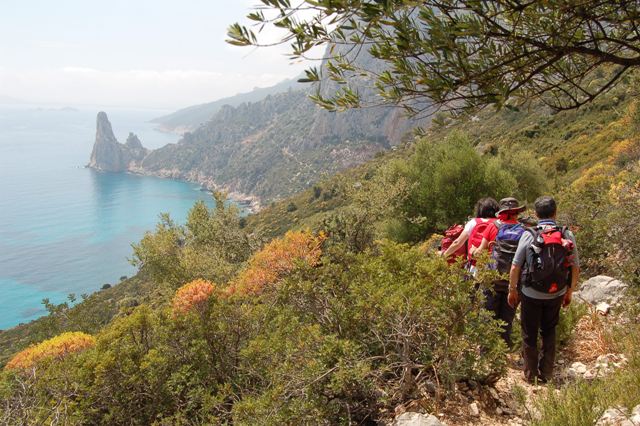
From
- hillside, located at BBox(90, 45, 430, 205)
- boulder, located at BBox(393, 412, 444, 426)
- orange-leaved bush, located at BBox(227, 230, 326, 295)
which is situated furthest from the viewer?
hillside, located at BBox(90, 45, 430, 205)

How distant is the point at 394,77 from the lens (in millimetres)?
2840

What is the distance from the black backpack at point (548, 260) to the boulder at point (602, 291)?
245 cm

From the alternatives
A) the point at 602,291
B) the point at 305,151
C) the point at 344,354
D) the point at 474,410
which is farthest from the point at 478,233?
the point at 305,151

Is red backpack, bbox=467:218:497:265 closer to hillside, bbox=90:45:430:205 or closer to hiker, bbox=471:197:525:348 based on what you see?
hiker, bbox=471:197:525:348

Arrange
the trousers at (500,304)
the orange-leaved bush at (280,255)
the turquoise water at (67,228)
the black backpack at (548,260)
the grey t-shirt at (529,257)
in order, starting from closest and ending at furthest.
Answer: the black backpack at (548,260)
the grey t-shirt at (529,257)
the trousers at (500,304)
the orange-leaved bush at (280,255)
the turquoise water at (67,228)

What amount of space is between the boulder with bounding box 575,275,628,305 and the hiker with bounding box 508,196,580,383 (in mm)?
2192

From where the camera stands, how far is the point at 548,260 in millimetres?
3951

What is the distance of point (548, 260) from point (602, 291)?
3.09 metres

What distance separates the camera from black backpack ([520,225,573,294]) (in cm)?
395

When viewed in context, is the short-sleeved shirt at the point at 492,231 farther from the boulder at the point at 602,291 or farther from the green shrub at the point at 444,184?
the green shrub at the point at 444,184

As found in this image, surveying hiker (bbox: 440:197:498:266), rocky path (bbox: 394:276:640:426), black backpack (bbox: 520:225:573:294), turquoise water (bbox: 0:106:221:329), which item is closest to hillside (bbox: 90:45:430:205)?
turquoise water (bbox: 0:106:221:329)

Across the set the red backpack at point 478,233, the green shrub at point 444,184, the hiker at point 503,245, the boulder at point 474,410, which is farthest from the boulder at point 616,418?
the green shrub at point 444,184

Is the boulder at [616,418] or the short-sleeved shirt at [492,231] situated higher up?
the short-sleeved shirt at [492,231]

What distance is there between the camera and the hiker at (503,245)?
4.64m
